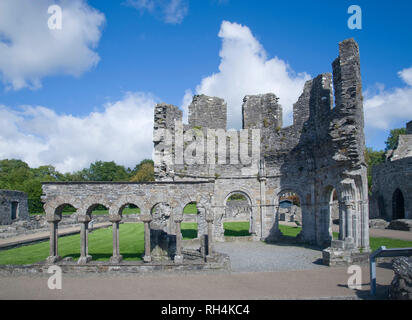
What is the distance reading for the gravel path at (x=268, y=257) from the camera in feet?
37.2

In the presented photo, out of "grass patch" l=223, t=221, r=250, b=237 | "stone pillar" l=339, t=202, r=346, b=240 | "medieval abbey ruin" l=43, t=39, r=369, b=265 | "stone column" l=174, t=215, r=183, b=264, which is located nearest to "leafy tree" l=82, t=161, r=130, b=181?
"grass patch" l=223, t=221, r=250, b=237

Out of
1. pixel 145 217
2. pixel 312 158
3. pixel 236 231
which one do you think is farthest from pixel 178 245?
pixel 236 231

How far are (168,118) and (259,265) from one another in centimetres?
1102

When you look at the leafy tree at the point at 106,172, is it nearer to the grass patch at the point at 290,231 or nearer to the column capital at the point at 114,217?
the grass patch at the point at 290,231

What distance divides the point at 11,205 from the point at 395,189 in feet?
126

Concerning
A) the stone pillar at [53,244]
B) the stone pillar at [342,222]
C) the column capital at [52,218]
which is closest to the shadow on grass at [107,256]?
the stone pillar at [53,244]

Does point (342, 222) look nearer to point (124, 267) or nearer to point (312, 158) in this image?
point (312, 158)

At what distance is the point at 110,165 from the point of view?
243 ft

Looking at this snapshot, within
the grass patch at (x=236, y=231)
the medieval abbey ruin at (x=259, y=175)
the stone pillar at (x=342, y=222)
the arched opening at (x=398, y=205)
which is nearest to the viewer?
the medieval abbey ruin at (x=259, y=175)

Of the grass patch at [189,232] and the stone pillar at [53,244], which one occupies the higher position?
the stone pillar at [53,244]

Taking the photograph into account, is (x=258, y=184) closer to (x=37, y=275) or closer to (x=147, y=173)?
(x=37, y=275)
